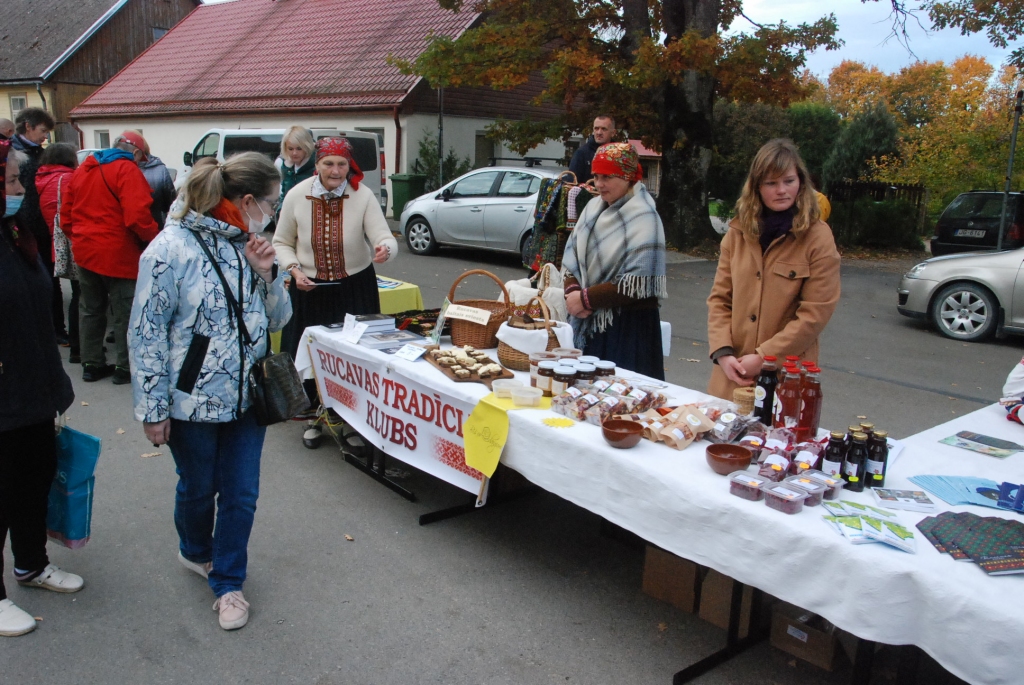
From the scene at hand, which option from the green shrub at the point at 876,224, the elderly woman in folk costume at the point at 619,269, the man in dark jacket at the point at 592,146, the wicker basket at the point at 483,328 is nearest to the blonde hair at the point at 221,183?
the wicker basket at the point at 483,328

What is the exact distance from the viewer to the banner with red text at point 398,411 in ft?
11.9

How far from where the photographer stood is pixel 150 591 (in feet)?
10.9

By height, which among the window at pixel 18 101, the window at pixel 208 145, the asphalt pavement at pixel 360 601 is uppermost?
the window at pixel 18 101

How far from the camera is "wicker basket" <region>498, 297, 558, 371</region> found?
377cm

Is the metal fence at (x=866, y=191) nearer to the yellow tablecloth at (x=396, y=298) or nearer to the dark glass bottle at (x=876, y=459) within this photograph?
the yellow tablecloth at (x=396, y=298)

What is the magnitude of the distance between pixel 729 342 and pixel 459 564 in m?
1.57

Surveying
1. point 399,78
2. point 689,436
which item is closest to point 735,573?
point 689,436

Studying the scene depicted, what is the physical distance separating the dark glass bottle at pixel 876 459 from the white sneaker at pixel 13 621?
3053 millimetres

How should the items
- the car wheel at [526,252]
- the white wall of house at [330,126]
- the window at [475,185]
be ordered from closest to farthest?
the car wheel at [526,252], the window at [475,185], the white wall of house at [330,126]

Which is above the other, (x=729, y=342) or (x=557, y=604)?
(x=729, y=342)

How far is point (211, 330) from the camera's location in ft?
9.25

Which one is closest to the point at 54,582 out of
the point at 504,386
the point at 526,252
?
the point at 504,386

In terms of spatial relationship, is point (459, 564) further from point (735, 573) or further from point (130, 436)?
point (130, 436)

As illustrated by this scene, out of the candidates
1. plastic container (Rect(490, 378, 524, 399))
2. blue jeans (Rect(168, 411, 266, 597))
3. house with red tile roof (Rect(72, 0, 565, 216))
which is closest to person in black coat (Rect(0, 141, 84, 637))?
blue jeans (Rect(168, 411, 266, 597))
